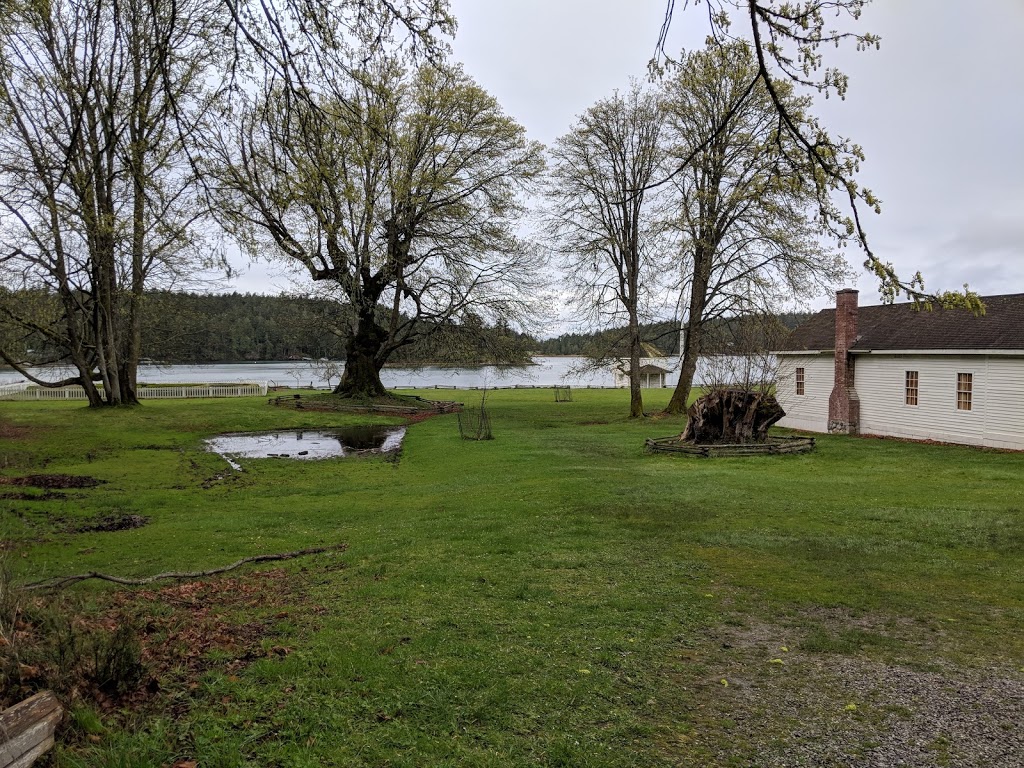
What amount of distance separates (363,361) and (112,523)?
27.3 m

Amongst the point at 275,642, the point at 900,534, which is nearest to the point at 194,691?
the point at 275,642

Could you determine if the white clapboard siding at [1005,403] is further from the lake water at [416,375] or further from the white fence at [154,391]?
the white fence at [154,391]

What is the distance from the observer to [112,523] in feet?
36.8

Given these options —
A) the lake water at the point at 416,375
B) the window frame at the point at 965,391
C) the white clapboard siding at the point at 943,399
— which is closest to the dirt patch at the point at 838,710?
the lake water at the point at 416,375

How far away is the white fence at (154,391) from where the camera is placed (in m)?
44.3

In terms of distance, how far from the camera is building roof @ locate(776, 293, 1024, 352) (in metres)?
21.4

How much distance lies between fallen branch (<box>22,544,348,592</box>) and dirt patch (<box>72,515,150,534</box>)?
3.57m

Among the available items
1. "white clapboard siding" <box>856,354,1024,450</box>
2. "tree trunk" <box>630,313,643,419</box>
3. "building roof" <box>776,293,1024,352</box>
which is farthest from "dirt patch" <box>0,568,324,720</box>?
"tree trunk" <box>630,313,643,419</box>

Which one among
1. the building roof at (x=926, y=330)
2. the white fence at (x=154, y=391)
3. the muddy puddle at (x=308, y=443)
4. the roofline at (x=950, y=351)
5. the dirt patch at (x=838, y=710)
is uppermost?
the building roof at (x=926, y=330)

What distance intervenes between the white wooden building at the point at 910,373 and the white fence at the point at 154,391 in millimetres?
37366

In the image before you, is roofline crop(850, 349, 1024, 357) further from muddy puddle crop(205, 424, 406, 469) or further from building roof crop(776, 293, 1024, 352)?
muddy puddle crop(205, 424, 406, 469)

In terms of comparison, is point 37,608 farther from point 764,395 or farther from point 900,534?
point 764,395

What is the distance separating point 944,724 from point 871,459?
1705 centimetres

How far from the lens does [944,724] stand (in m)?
4.17
